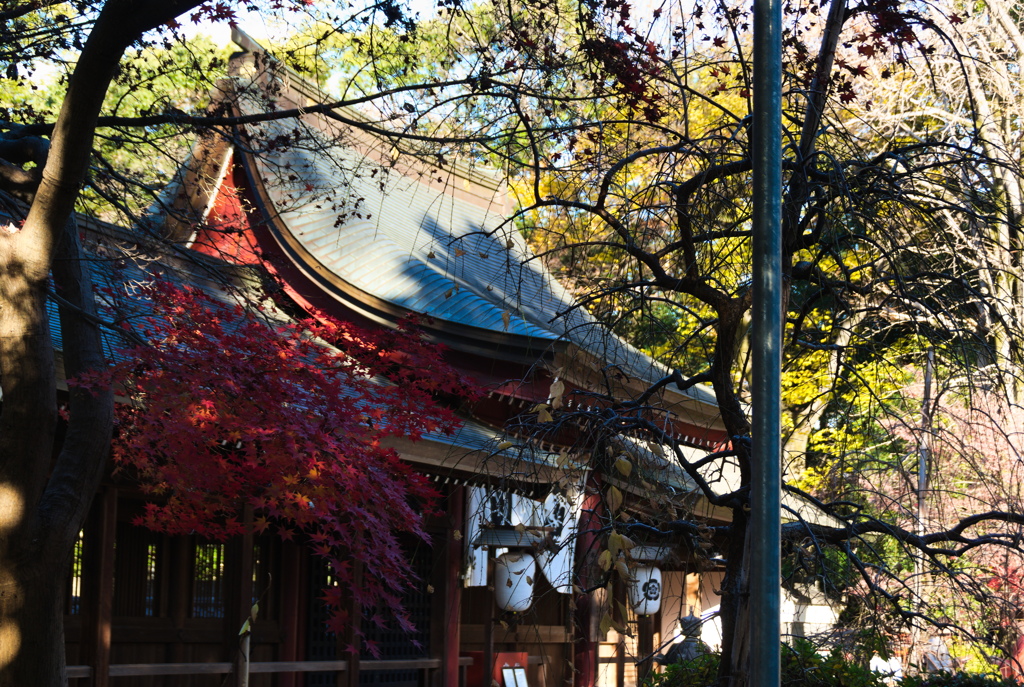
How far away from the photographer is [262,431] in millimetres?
5973

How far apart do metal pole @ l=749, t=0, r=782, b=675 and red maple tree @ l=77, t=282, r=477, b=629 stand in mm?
3063

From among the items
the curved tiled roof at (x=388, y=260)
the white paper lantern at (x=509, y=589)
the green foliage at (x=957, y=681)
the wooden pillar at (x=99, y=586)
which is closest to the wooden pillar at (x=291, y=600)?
the white paper lantern at (x=509, y=589)

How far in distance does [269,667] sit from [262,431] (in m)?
3.03

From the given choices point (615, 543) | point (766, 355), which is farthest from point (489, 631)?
point (766, 355)

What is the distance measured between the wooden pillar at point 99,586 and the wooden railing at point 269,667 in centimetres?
10

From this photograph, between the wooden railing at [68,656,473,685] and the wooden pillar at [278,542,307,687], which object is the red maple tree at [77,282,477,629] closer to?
the wooden railing at [68,656,473,685]

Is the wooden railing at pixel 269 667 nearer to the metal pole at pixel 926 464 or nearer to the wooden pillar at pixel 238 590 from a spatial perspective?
the wooden pillar at pixel 238 590

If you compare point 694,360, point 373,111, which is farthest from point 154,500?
point 373,111

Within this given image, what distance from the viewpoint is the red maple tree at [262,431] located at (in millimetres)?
5906

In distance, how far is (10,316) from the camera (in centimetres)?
482

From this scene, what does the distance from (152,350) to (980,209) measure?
4234 mm

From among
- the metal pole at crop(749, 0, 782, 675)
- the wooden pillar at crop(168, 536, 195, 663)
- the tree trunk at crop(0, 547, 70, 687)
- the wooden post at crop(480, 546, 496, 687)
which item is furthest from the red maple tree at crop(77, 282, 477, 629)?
the wooden post at crop(480, 546, 496, 687)

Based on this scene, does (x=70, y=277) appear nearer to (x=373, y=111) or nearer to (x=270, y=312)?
(x=270, y=312)

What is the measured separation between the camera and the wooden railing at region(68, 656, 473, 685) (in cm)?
722
